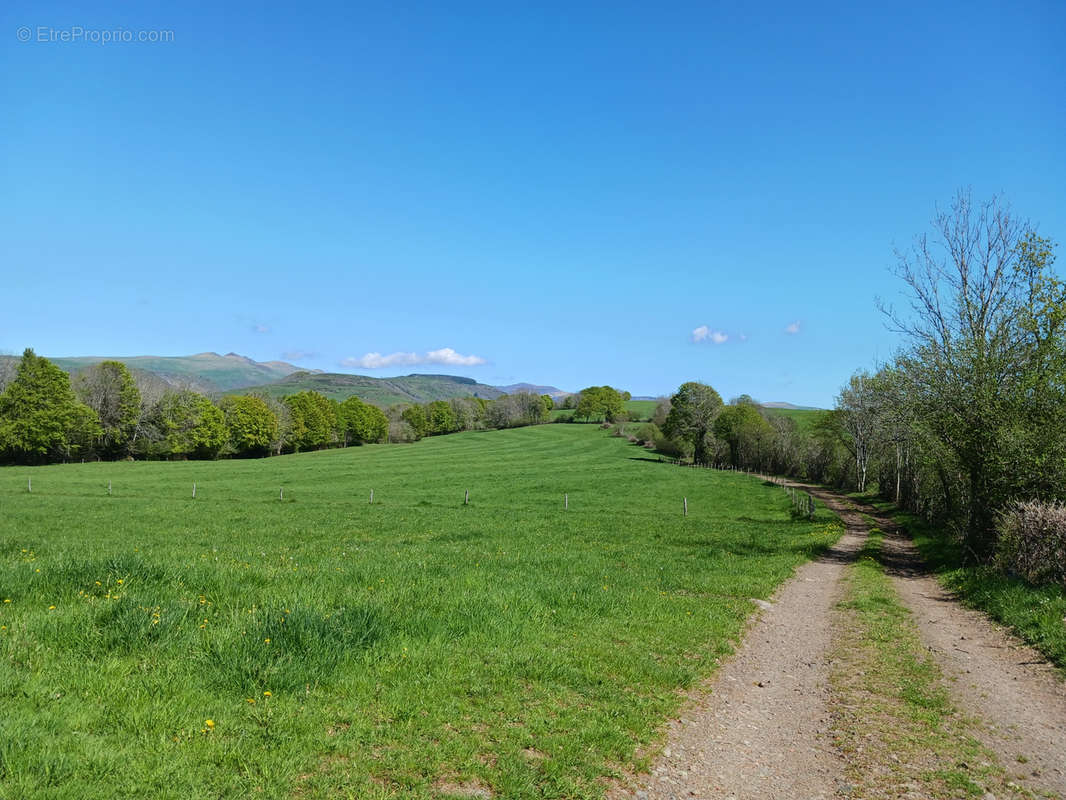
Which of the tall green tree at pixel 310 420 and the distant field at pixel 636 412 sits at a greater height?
the distant field at pixel 636 412

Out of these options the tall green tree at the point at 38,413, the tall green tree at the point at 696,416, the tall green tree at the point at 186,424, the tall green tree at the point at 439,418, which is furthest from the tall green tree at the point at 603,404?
the tall green tree at the point at 38,413

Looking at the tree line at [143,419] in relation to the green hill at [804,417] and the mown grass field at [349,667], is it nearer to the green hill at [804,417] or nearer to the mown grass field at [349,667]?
the mown grass field at [349,667]

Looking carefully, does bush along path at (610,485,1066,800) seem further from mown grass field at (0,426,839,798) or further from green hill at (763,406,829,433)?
green hill at (763,406,829,433)

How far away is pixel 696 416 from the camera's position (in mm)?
87875

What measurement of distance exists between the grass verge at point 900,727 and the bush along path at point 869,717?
0.07ft

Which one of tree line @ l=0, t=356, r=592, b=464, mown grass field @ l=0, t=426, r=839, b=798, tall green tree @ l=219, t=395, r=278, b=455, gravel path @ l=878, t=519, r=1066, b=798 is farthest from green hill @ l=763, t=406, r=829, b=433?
tall green tree @ l=219, t=395, r=278, b=455

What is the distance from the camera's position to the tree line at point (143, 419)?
7162cm

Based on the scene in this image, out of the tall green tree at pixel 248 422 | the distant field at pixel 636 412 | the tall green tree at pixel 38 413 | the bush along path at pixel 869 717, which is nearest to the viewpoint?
the bush along path at pixel 869 717

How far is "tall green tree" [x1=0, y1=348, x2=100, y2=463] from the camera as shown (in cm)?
7044

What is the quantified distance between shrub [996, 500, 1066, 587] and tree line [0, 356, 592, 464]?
91.5 metres

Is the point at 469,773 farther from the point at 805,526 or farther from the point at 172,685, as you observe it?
the point at 805,526

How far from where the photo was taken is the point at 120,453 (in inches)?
3383

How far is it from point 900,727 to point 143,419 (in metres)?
99.0

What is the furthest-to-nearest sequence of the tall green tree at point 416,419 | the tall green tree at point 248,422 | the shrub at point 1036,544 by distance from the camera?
the tall green tree at point 416,419 → the tall green tree at point 248,422 → the shrub at point 1036,544
